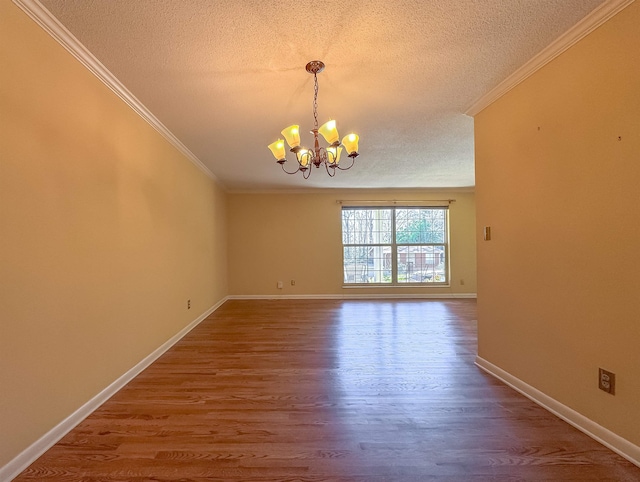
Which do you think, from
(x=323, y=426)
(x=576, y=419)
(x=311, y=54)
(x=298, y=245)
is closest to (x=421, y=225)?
(x=298, y=245)

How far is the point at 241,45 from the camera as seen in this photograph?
1645 mm

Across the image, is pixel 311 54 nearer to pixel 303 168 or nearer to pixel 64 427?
pixel 303 168

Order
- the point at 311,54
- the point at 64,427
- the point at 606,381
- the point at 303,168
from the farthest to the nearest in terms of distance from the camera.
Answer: the point at 303,168 < the point at 311,54 < the point at 64,427 < the point at 606,381

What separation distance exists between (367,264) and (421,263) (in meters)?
1.17

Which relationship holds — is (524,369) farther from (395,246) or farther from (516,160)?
(395,246)

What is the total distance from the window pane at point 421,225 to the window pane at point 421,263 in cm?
20

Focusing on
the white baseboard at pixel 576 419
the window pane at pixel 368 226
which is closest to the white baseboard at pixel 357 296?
the window pane at pixel 368 226

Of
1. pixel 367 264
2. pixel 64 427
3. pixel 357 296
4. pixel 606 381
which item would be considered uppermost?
pixel 367 264

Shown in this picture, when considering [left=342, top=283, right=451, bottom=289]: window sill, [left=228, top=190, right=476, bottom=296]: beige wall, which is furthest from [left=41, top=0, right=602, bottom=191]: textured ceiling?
[left=342, top=283, right=451, bottom=289]: window sill

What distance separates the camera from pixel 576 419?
1.62 m

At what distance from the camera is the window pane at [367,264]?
5.89 metres

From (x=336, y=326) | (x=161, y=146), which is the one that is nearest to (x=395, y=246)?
(x=336, y=326)

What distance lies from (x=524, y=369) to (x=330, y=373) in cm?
146

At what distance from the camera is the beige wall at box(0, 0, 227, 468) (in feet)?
4.27
